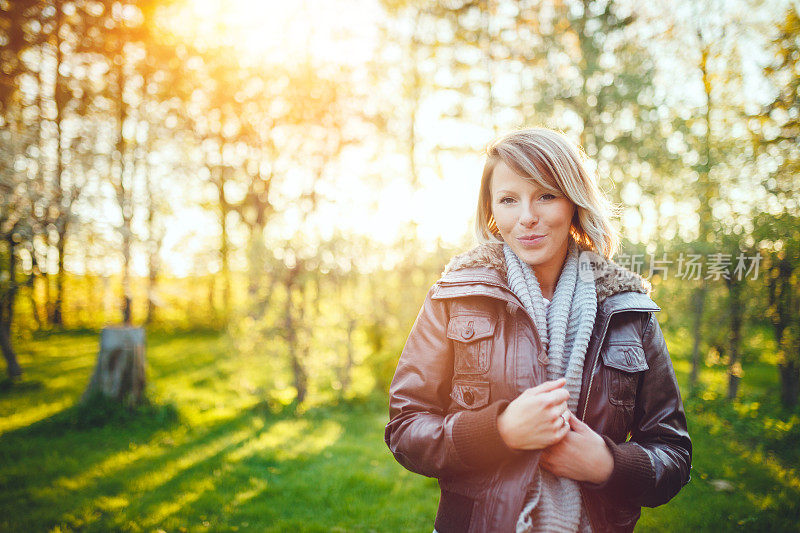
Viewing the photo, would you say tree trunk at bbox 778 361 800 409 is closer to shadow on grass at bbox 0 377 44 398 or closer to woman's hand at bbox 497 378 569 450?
woman's hand at bbox 497 378 569 450

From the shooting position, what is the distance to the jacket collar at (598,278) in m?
1.64

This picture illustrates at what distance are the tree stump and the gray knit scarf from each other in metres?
6.21

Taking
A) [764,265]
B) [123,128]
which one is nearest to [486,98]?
[764,265]

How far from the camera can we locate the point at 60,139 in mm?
9664

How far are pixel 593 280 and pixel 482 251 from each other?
0.43 meters

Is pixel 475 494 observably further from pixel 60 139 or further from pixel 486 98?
pixel 60 139

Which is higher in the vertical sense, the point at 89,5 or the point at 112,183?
the point at 89,5

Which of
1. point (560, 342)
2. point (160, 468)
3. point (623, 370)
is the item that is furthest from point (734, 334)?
point (160, 468)

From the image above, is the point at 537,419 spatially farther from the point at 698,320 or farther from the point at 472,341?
the point at 698,320

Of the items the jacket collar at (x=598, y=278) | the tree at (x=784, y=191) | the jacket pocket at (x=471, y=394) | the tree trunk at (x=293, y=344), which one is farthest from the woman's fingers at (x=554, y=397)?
the tree trunk at (x=293, y=344)

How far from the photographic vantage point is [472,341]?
156 cm

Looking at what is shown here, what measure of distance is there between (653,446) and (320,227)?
600 cm

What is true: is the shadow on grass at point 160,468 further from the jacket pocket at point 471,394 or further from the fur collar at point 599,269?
the fur collar at point 599,269

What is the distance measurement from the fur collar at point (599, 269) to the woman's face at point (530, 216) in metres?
0.08
